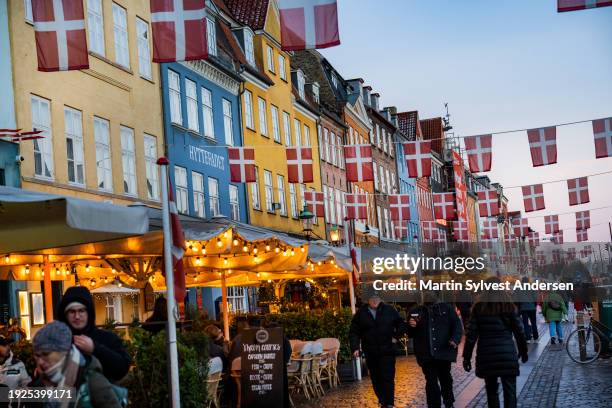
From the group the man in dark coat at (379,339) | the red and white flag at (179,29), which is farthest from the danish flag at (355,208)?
the red and white flag at (179,29)

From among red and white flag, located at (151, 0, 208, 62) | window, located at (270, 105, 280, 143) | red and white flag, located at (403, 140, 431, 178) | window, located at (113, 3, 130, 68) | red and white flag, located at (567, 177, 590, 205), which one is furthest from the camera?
window, located at (270, 105, 280, 143)

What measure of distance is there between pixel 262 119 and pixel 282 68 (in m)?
4.71

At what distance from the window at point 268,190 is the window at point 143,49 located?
1134 centimetres

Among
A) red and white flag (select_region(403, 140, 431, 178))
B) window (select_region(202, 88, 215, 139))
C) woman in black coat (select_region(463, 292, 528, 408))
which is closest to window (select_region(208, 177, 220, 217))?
window (select_region(202, 88, 215, 139))

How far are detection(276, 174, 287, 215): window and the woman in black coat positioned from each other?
2987 centimetres

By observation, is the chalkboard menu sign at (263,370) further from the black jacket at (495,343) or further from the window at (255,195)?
the window at (255,195)

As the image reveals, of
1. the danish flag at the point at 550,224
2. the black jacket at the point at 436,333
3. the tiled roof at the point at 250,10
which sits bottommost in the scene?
the black jacket at the point at 436,333

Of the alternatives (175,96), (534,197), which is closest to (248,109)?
(175,96)

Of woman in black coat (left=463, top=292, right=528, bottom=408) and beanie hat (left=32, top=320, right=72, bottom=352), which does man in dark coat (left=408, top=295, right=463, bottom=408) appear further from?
beanie hat (left=32, top=320, right=72, bottom=352)

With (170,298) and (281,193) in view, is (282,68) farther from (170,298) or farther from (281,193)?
(170,298)

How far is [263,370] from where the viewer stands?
49.4ft

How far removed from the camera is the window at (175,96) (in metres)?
31.3

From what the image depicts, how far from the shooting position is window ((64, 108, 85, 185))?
24.9 m

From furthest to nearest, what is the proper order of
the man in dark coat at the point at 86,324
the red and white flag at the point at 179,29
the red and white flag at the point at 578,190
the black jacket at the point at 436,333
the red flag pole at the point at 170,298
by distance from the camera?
the red and white flag at the point at 578,190
the black jacket at the point at 436,333
the red and white flag at the point at 179,29
the red flag pole at the point at 170,298
the man in dark coat at the point at 86,324
